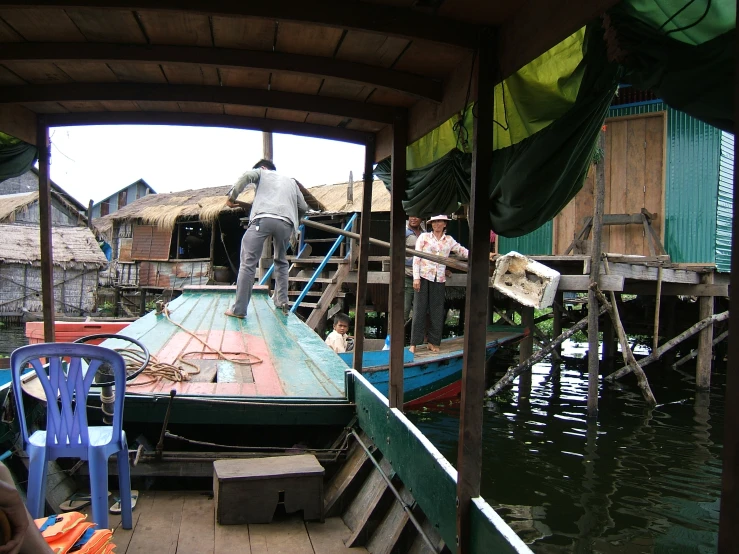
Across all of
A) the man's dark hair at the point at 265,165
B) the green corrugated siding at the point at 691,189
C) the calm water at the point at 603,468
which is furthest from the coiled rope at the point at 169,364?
the green corrugated siding at the point at 691,189

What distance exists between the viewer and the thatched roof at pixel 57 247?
2291 centimetres

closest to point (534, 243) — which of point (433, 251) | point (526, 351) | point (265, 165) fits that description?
point (526, 351)

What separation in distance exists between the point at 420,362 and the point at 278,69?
19.7 ft

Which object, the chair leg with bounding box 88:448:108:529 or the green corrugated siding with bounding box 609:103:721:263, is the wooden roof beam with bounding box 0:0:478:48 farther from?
the green corrugated siding with bounding box 609:103:721:263

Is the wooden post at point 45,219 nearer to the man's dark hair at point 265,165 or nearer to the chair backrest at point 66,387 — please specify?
the chair backrest at point 66,387

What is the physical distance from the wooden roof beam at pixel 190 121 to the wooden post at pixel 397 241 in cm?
64

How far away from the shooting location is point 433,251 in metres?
8.48

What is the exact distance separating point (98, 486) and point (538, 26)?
8.61ft

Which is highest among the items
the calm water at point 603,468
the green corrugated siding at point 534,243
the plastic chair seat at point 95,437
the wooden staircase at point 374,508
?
the green corrugated siding at point 534,243

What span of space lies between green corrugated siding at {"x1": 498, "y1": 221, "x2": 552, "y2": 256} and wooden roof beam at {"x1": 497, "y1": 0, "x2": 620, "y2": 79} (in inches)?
364

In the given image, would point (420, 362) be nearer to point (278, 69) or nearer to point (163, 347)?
point (163, 347)

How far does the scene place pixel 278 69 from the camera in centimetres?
304

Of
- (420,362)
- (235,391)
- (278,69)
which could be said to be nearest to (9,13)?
(278,69)

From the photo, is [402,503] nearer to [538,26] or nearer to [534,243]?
[538,26]
